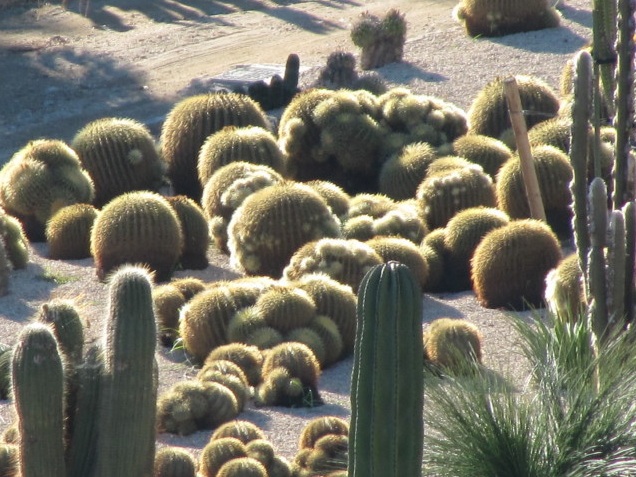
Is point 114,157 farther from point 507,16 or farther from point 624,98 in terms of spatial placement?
point 507,16

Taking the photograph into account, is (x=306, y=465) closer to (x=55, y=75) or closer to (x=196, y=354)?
(x=196, y=354)

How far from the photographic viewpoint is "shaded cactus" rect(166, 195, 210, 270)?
8.27 m

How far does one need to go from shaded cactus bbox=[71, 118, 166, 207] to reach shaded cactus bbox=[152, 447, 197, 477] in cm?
452

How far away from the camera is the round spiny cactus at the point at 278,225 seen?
780 cm

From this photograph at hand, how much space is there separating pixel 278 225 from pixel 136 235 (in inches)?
35.3

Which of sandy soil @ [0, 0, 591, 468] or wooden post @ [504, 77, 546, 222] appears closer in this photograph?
wooden post @ [504, 77, 546, 222]

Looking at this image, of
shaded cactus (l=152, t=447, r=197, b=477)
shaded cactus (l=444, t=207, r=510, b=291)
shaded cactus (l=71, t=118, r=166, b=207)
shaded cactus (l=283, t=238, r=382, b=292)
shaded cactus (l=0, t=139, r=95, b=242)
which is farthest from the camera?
shaded cactus (l=71, t=118, r=166, b=207)

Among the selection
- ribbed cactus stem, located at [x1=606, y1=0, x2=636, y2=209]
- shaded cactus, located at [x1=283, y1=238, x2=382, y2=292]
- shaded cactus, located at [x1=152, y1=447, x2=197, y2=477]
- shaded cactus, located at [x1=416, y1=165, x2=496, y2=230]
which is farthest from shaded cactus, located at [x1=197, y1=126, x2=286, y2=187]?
shaded cactus, located at [x1=152, y1=447, x2=197, y2=477]

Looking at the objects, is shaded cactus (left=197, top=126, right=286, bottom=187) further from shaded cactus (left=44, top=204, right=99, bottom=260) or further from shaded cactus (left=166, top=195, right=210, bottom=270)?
shaded cactus (left=44, top=204, right=99, bottom=260)

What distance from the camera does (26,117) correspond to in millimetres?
13062

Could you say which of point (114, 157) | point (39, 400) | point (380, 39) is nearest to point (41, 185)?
point (114, 157)

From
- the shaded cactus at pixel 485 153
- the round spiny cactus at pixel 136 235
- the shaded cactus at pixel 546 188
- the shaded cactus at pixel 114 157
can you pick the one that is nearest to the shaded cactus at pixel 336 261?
the round spiny cactus at pixel 136 235

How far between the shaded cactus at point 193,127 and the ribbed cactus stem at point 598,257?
487 cm

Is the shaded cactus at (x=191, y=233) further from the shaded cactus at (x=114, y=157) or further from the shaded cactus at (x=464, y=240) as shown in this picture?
the shaded cactus at (x=464, y=240)
